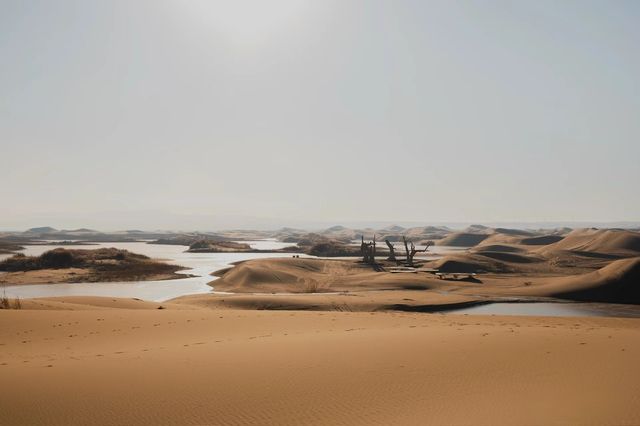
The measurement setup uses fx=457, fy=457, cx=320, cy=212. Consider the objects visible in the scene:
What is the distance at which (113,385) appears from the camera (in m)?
7.34

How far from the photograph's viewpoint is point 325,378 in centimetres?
776

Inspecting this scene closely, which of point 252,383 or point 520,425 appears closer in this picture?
point 520,425

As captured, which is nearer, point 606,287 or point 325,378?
point 325,378

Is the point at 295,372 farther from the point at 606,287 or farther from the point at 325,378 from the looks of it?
the point at 606,287

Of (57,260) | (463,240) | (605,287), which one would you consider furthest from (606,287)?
(463,240)

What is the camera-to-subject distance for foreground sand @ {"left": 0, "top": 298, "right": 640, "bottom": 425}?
615 cm

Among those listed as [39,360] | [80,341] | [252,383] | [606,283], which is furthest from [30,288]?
[606,283]

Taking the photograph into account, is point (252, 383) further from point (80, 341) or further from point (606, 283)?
point (606, 283)

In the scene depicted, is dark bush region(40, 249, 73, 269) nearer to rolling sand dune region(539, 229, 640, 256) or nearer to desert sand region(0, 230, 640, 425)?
desert sand region(0, 230, 640, 425)

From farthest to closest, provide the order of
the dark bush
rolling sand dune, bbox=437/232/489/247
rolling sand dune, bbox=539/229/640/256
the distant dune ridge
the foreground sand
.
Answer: rolling sand dune, bbox=437/232/489/247
rolling sand dune, bbox=539/229/640/256
the dark bush
the distant dune ridge
the foreground sand

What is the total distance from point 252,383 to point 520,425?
4022 millimetres

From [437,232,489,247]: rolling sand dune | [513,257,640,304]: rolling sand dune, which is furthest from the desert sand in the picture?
[437,232,489,247]: rolling sand dune

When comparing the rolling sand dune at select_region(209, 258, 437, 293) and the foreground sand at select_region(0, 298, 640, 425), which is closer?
the foreground sand at select_region(0, 298, 640, 425)

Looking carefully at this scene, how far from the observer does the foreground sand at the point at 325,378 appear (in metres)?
6.15
